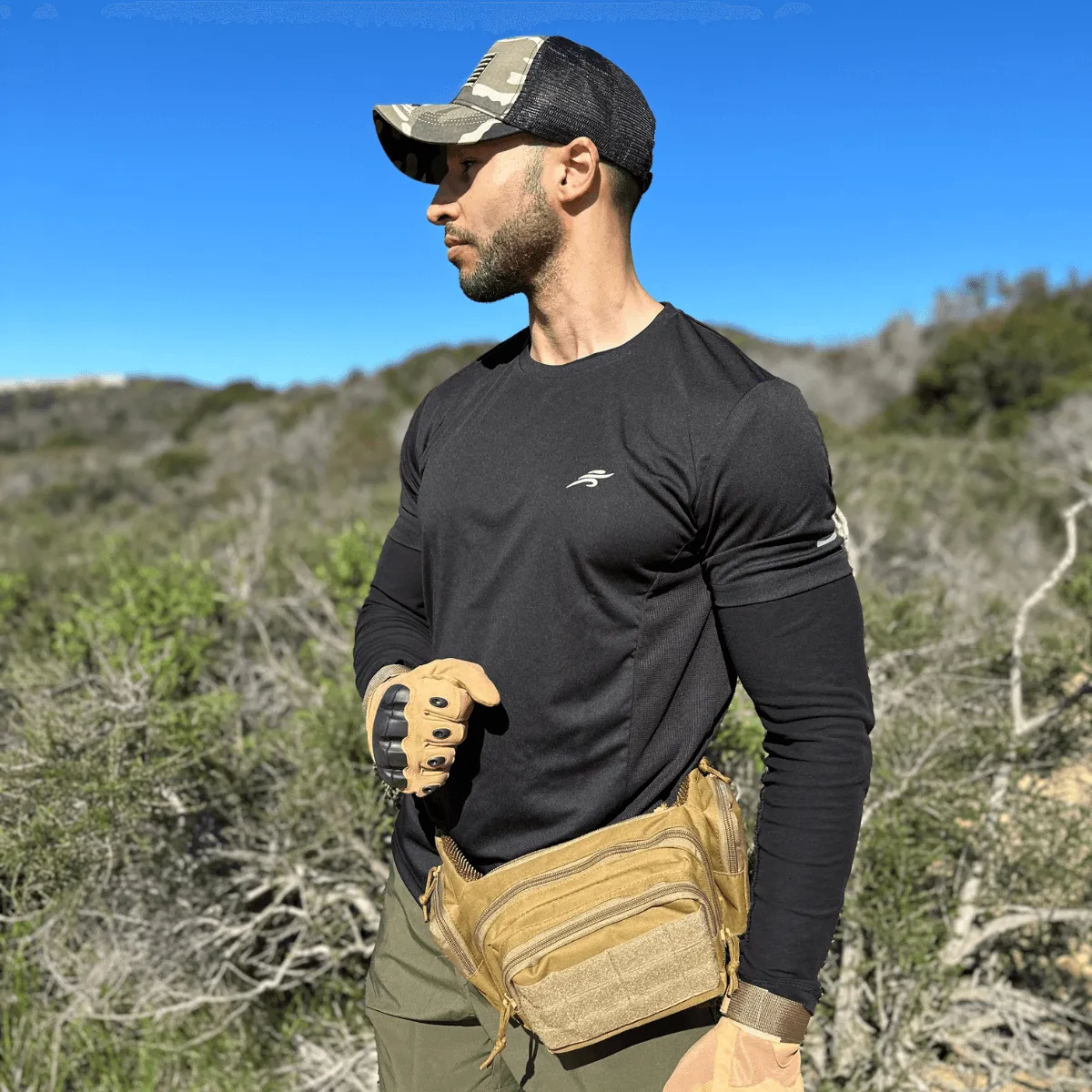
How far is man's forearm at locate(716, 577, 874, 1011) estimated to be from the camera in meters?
1.21

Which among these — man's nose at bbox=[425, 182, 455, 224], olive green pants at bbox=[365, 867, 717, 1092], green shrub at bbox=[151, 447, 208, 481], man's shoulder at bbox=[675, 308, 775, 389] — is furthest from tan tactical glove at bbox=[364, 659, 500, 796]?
green shrub at bbox=[151, 447, 208, 481]

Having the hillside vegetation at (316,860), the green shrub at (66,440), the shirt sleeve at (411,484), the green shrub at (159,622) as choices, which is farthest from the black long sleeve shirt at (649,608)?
the green shrub at (66,440)

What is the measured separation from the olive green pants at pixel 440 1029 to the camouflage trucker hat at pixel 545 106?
1.25 metres

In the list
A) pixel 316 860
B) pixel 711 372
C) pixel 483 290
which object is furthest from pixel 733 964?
pixel 316 860

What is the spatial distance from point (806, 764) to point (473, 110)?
1.05 m

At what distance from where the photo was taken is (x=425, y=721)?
1.29 metres

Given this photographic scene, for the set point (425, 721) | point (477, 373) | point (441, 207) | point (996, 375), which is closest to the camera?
point (425, 721)

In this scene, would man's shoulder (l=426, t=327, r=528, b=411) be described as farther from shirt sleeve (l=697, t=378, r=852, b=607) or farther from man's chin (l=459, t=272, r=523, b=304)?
shirt sleeve (l=697, t=378, r=852, b=607)

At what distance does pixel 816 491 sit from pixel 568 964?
707 millimetres

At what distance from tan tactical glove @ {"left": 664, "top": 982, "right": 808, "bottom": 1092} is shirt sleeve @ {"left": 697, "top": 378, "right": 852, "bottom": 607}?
0.52 metres

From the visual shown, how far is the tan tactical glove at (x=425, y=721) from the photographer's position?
130 centimetres

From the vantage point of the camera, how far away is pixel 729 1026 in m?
1.23

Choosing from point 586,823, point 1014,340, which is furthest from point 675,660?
point 1014,340

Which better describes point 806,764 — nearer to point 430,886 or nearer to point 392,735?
point 392,735
